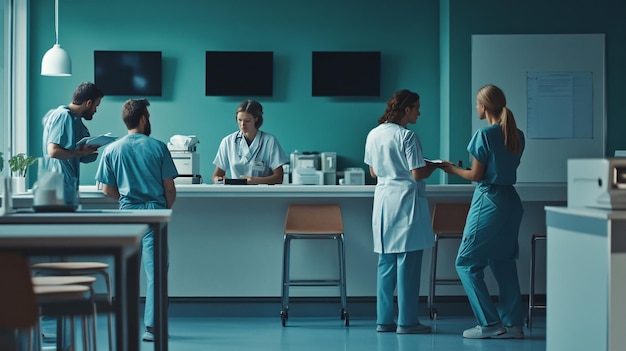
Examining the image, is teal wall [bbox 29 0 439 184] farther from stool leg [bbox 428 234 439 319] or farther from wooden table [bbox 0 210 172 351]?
wooden table [bbox 0 210 172 351]

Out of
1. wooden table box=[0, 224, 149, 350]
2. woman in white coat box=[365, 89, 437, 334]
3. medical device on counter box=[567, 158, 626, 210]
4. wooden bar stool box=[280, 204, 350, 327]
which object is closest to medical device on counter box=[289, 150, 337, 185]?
wooden bar stool box=[280, 204, 350, 327]

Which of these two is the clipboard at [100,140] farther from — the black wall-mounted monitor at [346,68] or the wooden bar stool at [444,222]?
the black wall-mounted monitor at [346,68]

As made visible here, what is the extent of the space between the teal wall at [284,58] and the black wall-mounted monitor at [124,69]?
88 millimetres

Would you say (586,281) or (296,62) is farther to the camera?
(296,62)

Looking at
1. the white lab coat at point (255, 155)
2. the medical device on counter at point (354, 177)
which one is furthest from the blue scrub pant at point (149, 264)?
the medical device on counter at point (354, 177)

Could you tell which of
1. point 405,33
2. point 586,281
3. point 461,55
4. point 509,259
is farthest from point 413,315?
point 405,33

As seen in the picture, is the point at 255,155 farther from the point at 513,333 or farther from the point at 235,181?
the point at 513,333

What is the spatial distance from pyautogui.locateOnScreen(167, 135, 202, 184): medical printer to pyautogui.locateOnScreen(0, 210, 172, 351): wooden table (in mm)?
2005

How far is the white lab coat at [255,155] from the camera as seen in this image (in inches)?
254

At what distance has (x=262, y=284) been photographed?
20.1 feet

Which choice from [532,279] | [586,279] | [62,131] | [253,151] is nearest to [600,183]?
[586,279]

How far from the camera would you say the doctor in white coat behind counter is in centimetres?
638

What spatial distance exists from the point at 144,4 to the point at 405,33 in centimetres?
230

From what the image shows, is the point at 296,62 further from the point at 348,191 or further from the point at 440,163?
the point at 440,163
